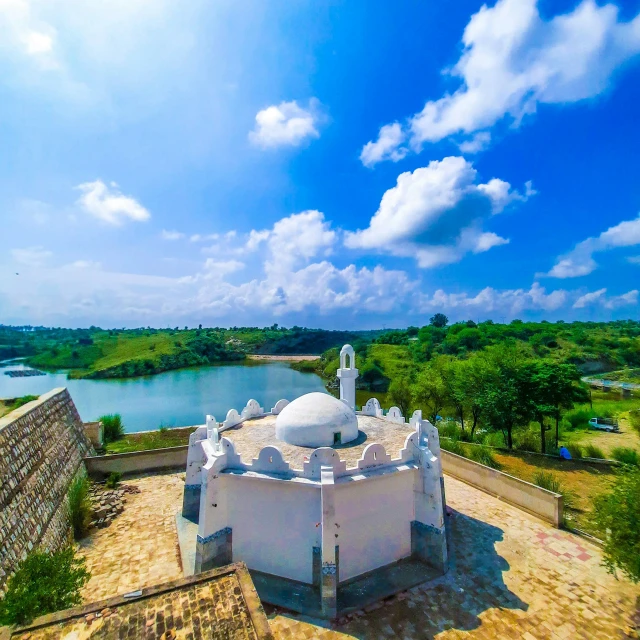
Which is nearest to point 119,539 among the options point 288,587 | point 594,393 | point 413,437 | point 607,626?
point 288,587

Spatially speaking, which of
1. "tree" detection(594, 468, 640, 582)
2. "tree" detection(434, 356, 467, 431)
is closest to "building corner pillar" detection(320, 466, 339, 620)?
"tree" detection(594, 468, 640, 582)

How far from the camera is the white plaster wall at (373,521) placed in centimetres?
817

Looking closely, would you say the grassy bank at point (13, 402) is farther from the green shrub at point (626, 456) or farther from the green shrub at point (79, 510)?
the green shrub at point (626, 456)

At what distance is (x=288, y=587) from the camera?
814 cm

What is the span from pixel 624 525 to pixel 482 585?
333 centimetres

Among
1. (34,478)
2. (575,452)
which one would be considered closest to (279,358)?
(575,452)

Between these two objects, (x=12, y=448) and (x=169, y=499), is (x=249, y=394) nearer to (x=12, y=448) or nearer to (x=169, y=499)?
(x=169, y=499)

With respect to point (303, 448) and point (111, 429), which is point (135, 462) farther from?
point (303, 448)

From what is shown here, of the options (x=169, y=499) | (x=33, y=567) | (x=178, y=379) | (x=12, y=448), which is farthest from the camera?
(x=178, y=379)

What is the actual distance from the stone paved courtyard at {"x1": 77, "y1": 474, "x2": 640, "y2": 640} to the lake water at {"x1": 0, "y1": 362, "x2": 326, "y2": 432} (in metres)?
21.4

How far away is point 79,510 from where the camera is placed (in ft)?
35.0

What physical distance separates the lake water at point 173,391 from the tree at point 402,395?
1511 cm

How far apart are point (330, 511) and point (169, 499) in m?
7.97

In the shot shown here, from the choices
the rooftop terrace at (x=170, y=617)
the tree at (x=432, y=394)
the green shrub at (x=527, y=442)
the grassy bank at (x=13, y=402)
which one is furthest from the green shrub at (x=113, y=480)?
the green shrub at (x=527, y=442)
